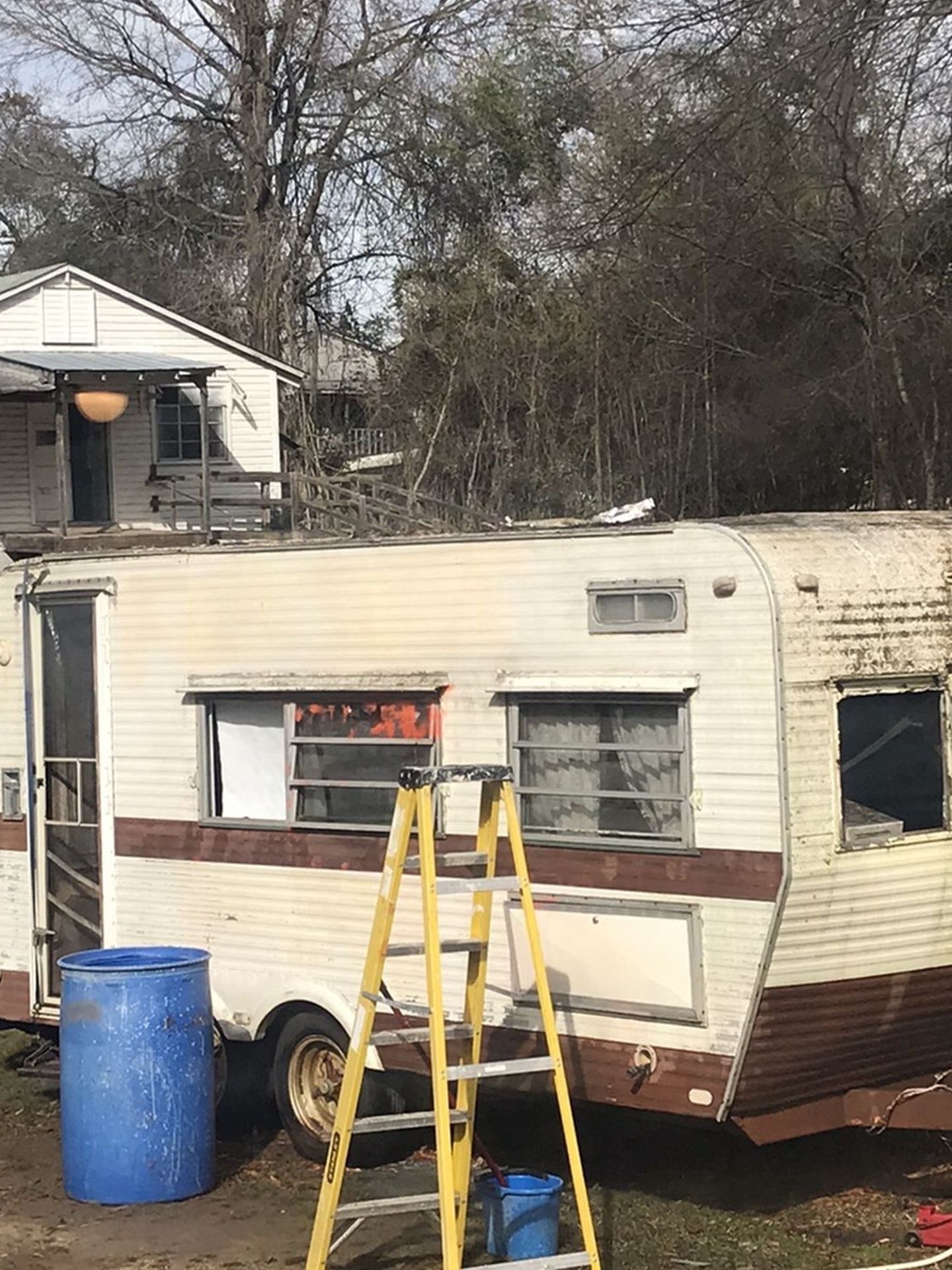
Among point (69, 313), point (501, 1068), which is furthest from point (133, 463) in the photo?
point (501, 1068)

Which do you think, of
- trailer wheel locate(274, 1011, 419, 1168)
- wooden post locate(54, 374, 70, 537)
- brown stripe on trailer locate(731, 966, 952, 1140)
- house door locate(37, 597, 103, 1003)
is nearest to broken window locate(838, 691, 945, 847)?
brown stripe on trailer locate(731, 966, 952, 1140)

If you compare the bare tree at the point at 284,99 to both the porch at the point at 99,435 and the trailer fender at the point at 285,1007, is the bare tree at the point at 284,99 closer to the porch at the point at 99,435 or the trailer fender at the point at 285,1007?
the porch at the point at 99,435

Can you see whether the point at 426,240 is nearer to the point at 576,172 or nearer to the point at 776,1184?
the point at 576,172

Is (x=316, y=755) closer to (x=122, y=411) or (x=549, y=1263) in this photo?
(x=549, y=1263)

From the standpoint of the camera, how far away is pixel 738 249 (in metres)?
22.0

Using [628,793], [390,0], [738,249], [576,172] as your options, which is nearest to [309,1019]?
[628,793]

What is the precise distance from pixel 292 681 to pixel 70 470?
22.5 m

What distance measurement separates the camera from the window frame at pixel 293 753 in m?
7.80

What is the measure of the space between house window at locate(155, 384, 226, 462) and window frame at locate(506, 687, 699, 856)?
23.9 m

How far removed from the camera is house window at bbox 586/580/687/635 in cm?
692

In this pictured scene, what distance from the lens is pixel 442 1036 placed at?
6.00 metres

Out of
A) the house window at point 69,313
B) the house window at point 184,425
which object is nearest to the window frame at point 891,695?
the house window at point 184,425

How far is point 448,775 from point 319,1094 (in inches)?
105

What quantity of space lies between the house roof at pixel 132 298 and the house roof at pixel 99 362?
52 cm
